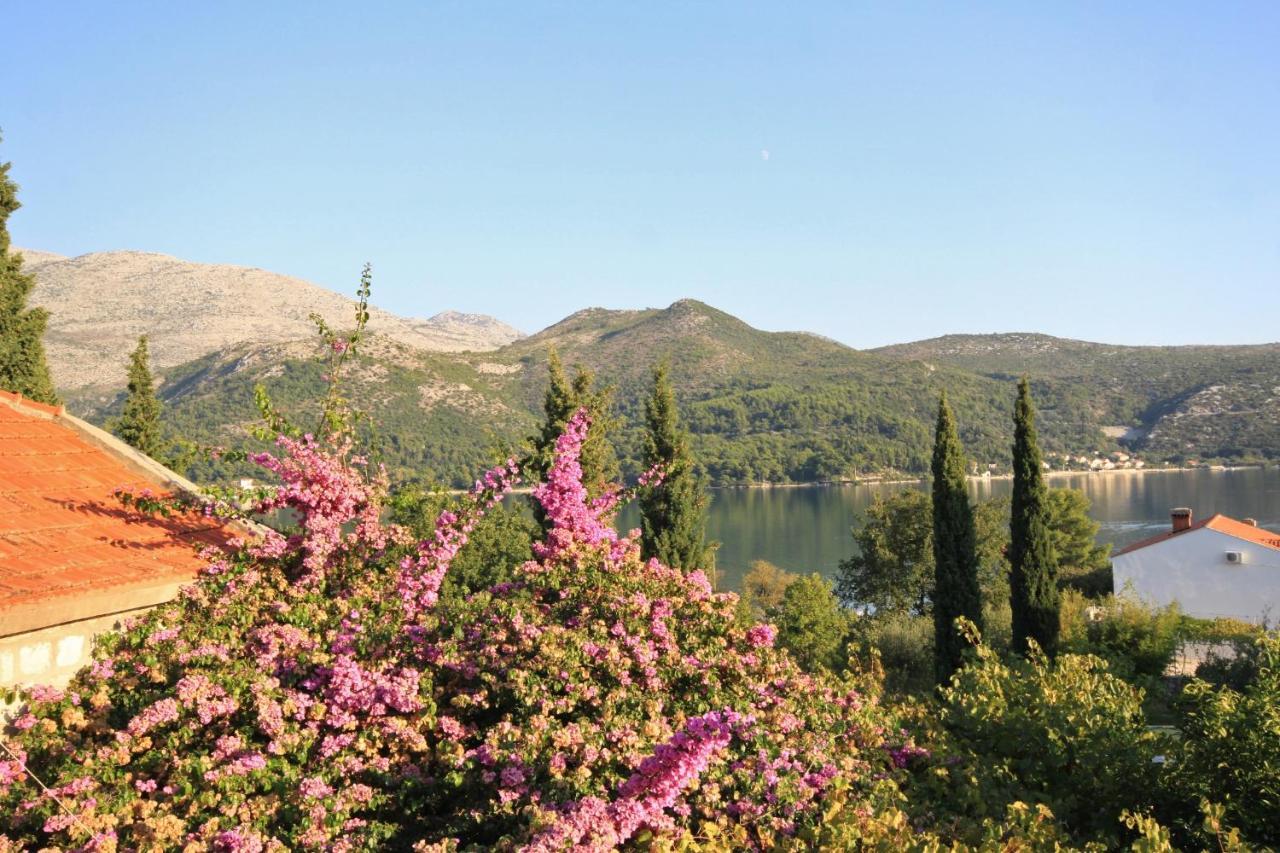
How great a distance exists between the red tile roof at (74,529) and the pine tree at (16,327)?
8875 mm

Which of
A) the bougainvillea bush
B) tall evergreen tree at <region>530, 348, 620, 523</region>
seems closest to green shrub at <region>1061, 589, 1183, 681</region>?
tall evergreen tree at <region>530, 348, 620, 523</region>

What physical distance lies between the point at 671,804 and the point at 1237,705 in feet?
9.67

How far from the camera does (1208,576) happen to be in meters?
32.3

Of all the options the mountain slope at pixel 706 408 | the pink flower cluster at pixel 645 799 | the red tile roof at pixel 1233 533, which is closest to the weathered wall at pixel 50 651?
the pink flower cluster at pixel 645 799

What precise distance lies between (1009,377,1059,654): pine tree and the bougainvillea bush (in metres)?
19.7

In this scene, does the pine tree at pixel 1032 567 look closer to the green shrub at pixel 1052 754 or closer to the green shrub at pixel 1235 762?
the green shrub at pixel 1052 754

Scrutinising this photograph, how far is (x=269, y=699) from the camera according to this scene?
15.2 feet

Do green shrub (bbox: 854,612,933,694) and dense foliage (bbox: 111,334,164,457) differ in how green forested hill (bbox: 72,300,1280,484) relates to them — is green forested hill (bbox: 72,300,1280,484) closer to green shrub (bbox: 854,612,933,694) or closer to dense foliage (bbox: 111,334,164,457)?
green shrub (bbox: 854,612,933,694)

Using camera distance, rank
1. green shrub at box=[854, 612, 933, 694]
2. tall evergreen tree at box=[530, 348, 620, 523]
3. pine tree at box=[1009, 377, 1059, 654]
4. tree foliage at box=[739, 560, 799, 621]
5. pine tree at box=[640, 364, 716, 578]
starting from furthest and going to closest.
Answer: tree foliage at box=[739, 560, 799, 621] < green shrub at box=[854, 612, 933, 694] < pine tree at box=[1009, 377, 1059, 654] < pine tree at box=[640, 364, 716, 578] < tall evergreen tree at box=[530, 348, 620, 523]

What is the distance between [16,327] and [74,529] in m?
11.7

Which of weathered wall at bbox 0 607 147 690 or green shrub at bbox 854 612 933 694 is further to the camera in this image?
green shrub at bbox 854 612 933 694

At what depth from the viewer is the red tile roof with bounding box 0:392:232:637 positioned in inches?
197

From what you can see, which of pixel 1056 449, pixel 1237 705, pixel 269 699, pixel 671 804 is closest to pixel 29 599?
pixel 269 699

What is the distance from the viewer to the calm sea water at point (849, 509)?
71.0 meters
